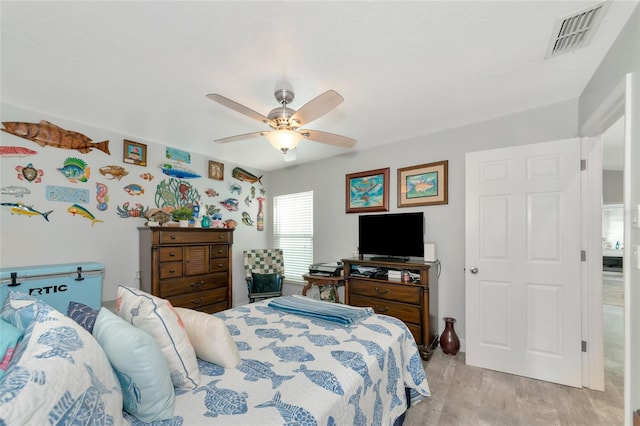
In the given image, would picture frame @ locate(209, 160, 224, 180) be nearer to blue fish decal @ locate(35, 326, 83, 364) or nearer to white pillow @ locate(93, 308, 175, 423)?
white pillow @ locate(93, 308, 175, 423)

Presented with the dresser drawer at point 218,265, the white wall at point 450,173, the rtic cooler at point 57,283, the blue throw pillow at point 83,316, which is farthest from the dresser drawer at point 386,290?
the rtic cooler at point 57,283

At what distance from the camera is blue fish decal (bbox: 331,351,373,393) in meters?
1.33

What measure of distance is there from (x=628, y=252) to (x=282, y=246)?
4161 millimetres

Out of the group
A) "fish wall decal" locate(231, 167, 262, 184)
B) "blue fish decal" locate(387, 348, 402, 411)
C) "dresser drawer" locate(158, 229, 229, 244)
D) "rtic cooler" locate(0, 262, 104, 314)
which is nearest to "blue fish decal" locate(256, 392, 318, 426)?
"blue fish decal" locate(387, 348, 402, 411)

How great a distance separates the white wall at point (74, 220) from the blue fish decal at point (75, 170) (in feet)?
0.13

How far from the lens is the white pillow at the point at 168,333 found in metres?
1.14

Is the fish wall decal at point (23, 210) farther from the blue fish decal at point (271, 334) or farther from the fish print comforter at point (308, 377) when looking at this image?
the blue fish decal at point (271, 334)

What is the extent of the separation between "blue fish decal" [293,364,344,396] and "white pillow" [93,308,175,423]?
0.53m

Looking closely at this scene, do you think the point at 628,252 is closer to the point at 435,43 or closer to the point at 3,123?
the point at 435,43

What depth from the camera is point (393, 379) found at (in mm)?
1608

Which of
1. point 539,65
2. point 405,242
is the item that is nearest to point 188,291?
point 405,242

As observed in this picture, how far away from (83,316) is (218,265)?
104 inches

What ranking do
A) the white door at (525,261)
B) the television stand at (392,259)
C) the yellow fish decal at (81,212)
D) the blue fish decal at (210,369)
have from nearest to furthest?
1. the blue fish decal at (210,369)
2. the white door at (525,261)
3. the yellow fish decal at (81,212)
4. the television stand at (392,259)

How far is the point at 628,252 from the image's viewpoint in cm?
154
